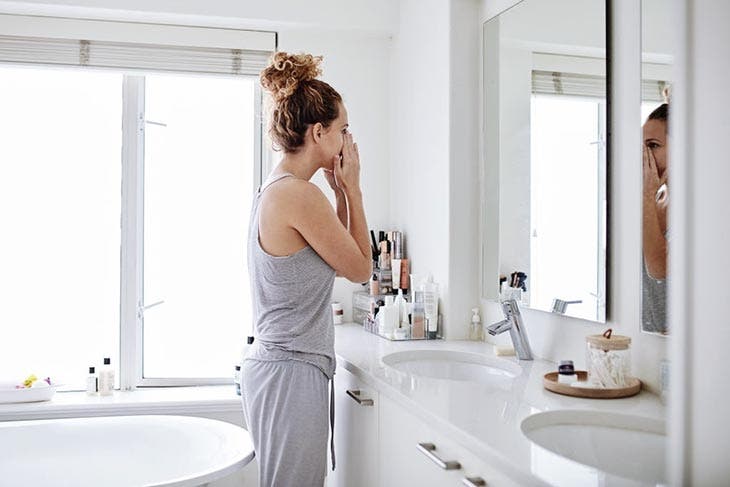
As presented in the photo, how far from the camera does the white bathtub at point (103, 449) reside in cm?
246

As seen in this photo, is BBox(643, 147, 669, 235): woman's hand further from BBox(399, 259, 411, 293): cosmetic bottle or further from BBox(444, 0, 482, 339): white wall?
BBox(399, 259, 411, 293): cosmetic bottle

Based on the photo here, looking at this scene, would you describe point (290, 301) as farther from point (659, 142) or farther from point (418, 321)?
point (659, 142)

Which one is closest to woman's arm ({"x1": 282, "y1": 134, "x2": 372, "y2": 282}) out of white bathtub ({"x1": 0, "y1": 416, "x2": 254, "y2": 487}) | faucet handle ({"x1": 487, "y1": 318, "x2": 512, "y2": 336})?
faucet handle ({"x1": 487, "y1": 318, "x2": 512, "y2": 336})

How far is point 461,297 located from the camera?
8.04 ft

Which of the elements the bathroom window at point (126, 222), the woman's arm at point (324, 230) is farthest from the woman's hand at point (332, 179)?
the bathroom window at point (126, 222)

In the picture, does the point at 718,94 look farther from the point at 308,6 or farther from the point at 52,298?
the point at 52,298

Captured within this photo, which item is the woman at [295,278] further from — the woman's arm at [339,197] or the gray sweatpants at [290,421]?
the woman's arm at [339,197]

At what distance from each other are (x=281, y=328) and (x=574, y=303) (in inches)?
31.4

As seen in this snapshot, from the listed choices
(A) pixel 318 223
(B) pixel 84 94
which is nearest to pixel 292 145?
(A) pixel 318 223

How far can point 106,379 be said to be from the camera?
293 centimetres

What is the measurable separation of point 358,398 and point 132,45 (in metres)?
1.88

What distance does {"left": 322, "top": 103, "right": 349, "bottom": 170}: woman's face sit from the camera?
1944 millimetres

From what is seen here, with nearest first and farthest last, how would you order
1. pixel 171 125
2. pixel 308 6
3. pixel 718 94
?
pixel 718 94
pixel 308 6
pixel 171 125

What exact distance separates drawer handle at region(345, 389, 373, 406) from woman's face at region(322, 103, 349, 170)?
2.22 feet
